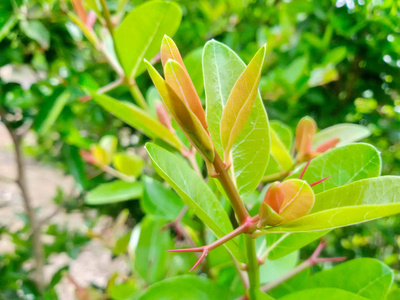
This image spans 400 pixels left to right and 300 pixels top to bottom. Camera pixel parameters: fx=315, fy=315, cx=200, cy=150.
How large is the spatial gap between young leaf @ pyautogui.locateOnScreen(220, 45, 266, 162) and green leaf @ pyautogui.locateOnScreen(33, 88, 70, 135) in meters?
0.45

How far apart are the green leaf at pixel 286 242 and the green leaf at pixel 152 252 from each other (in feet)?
0.95

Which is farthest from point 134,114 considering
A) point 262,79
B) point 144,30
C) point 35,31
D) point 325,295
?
point 262,79

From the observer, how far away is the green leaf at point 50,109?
0.56 metres

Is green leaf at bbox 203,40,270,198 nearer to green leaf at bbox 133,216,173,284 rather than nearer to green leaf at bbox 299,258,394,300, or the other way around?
green leaf at bbox 299,258,394,300

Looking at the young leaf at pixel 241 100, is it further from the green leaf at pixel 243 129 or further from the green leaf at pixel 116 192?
the green leaf at pixel 116 192

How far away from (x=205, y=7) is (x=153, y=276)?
803 mm

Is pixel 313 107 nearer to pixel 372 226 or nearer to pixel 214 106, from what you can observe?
pixel 372 226

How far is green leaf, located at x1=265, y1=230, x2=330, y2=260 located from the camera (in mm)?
257

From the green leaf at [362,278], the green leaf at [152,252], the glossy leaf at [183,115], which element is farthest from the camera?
the green leaf at [152,252]

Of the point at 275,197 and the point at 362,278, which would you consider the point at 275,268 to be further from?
the point at 275,197

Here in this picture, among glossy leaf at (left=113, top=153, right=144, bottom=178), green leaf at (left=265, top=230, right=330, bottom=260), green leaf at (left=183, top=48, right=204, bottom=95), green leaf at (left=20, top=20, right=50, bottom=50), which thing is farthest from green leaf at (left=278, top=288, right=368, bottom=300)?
green leaf at (left=20, top=20, right=50, bottom=50)

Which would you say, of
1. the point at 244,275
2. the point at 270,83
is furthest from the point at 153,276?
the point at 270,83

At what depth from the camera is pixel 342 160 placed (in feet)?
0.86

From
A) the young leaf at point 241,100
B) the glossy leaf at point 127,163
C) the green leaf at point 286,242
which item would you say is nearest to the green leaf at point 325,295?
the green leaf at point 286,242
